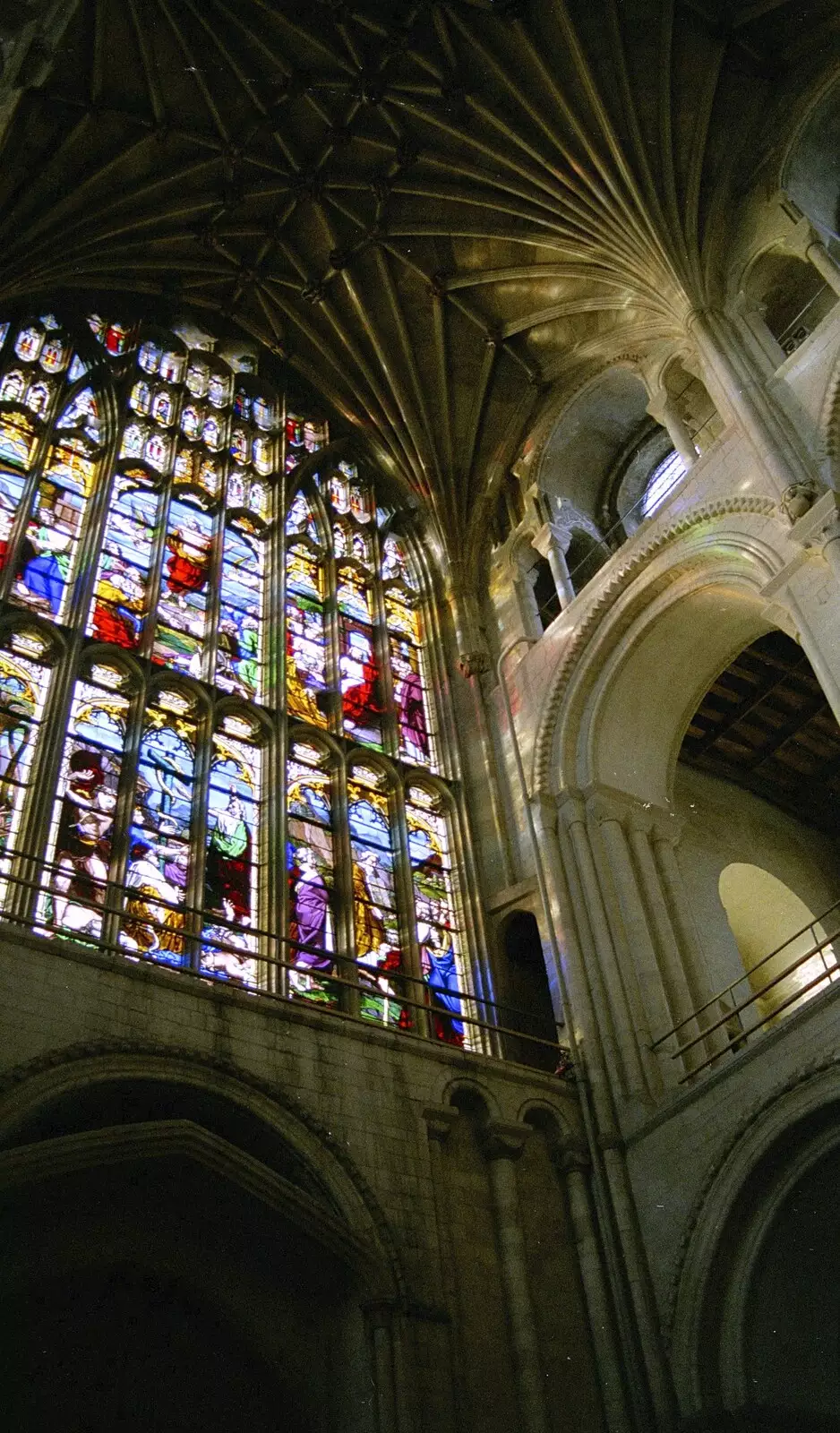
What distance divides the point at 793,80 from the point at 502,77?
3.16 metres

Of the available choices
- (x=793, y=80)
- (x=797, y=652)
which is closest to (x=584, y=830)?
(x=797, y=652)

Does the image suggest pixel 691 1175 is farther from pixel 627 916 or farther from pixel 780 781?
pixel 780 781

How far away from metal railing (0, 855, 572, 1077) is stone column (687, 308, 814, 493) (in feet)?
16.8

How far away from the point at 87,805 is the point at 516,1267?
16.4 ft

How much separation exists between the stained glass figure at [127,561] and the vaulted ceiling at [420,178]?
2710 mm

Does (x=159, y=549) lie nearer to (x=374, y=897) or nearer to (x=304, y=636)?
(x=304, y=636)

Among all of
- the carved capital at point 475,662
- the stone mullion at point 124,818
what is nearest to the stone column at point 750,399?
the carved capital at point 475,662

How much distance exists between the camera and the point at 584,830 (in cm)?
1248

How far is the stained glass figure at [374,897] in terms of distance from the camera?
11.6m

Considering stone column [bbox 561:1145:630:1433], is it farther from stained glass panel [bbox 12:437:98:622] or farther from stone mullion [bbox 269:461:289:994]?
stained glass panel [bbox 12:437:98:622]

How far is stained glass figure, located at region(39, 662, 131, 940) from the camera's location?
10.2 meters

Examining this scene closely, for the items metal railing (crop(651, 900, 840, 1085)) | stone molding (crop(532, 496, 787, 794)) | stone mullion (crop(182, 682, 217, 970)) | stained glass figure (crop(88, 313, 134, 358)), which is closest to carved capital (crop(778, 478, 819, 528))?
stone molding (crop(532, 496, 787, 794))

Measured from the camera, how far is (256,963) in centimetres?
1098

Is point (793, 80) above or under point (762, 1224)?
above
